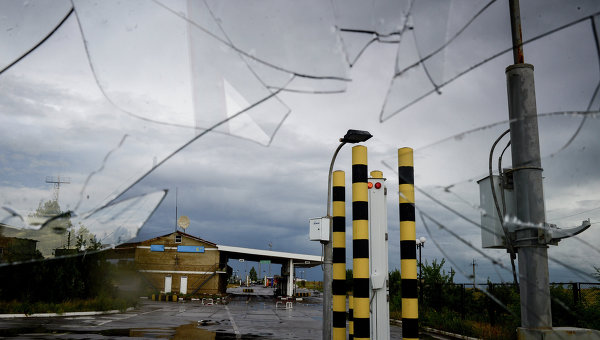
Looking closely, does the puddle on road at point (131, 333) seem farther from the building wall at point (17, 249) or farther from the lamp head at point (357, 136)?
the building wall at point (17, 249)

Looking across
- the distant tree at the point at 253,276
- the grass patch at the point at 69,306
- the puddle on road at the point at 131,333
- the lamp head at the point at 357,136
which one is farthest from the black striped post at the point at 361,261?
the distant tree at the point at 253,276

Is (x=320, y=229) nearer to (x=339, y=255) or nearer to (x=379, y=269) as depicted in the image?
(x=339, y=255)

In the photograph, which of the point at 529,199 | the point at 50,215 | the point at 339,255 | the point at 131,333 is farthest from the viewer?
the point at 131,333

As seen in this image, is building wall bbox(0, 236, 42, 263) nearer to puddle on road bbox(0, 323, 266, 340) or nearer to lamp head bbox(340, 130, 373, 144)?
lamp head bbox(340, 130, 373, 144)

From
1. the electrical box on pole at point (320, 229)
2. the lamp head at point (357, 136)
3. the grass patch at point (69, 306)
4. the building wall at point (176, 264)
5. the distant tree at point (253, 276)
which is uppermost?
the lamp head at point (357, 136)

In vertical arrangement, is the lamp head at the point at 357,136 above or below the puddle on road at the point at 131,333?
above

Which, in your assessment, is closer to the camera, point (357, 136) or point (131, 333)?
point (357, 136)

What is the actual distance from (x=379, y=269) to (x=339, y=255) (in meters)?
1.22

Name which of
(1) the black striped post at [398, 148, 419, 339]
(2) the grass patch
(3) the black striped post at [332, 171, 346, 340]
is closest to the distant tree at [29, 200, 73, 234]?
(1) the black striped post at [398, 148, 419, 339]

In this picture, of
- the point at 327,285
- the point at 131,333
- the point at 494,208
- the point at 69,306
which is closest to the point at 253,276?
the point at 69,306

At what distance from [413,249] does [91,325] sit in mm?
12670

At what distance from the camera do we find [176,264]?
4050 centimetres

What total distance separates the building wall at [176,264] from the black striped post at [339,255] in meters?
34.9

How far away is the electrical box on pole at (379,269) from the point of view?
670 cm
